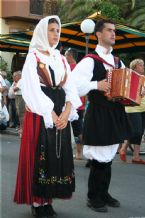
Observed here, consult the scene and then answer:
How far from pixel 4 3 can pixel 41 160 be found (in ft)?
66.1

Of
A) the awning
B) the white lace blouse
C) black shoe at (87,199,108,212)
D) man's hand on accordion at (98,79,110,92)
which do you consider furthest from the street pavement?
the awning

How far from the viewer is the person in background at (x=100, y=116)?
5027mm

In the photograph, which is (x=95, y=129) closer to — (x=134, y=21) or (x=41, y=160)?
(x=41, y=160)

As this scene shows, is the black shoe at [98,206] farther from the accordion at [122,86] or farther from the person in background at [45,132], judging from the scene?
the accordion at [122,86]

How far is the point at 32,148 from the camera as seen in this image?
465 centimetres

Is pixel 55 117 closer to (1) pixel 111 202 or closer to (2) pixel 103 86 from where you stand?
(2) pixel 103 86

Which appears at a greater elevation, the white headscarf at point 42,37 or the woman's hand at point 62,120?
the white headscarf at point 42,37

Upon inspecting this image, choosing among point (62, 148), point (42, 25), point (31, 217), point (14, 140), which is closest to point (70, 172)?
point (62, 148)

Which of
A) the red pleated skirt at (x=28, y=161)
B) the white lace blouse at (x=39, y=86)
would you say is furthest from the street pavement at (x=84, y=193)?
the white lace blouse at (x=39, y=86)

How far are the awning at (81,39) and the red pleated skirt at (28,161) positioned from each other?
625cm

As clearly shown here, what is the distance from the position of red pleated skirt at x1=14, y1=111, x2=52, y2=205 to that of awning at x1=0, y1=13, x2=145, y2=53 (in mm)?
6245

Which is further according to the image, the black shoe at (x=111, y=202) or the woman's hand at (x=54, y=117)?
the black shoe at (x=111, y=202)

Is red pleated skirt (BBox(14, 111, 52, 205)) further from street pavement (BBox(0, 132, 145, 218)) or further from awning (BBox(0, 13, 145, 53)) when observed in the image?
awning (BBox(0, 13, 145, 53))

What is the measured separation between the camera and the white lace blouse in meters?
4.47
